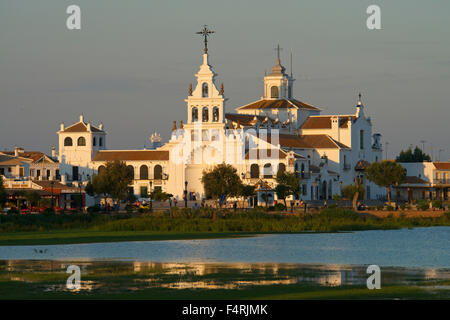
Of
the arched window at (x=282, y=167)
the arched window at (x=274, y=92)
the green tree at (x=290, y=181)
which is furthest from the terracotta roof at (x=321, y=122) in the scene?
the green tree at (x=290, y=181)

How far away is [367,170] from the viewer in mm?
113562

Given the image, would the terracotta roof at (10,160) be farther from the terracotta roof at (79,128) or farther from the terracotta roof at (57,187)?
the terracotta roof at (57,187)

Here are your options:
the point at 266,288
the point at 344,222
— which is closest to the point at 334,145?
the point at 344,222

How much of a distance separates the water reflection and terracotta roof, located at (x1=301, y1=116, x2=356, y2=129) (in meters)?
83.5

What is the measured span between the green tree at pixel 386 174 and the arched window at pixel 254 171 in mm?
13484

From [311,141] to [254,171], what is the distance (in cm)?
1333

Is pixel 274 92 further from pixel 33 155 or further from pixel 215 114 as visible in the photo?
pixel 33 155

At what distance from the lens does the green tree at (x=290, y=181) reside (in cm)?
9888

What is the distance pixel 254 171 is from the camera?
107 meters

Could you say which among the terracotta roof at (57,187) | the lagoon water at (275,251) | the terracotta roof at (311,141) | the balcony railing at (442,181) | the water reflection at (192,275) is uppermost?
the terracotta roof at (311,141)
